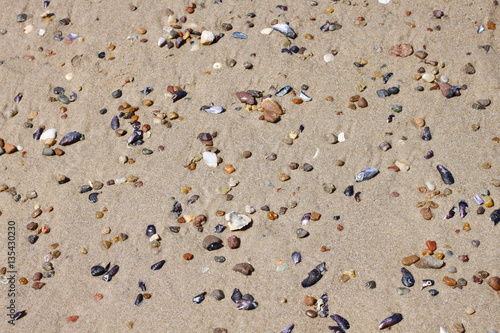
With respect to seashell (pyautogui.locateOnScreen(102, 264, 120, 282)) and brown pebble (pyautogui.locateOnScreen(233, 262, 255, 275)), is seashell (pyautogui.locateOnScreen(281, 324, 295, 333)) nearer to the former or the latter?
brown pebble (pyautogui.locateOnScreen(233, 262, 255, 275))

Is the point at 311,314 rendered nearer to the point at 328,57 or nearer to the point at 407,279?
the point at 407,279

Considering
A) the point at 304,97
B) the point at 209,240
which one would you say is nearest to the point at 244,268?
the point at 209,240

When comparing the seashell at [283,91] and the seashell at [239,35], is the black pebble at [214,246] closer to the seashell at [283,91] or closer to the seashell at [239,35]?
the seashell at [283,91]

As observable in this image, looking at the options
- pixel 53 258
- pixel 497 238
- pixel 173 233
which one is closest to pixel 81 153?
pixel 53 258

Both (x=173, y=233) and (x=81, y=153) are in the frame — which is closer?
(x=173, y=233)

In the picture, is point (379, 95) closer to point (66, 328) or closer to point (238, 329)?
point (238, 329)

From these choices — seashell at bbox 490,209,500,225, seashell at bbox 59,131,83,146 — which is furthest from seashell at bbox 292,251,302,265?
seashell at bbox 59,131,83,146

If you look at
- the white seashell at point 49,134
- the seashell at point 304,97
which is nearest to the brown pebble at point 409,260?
the seashell at point 304,97
